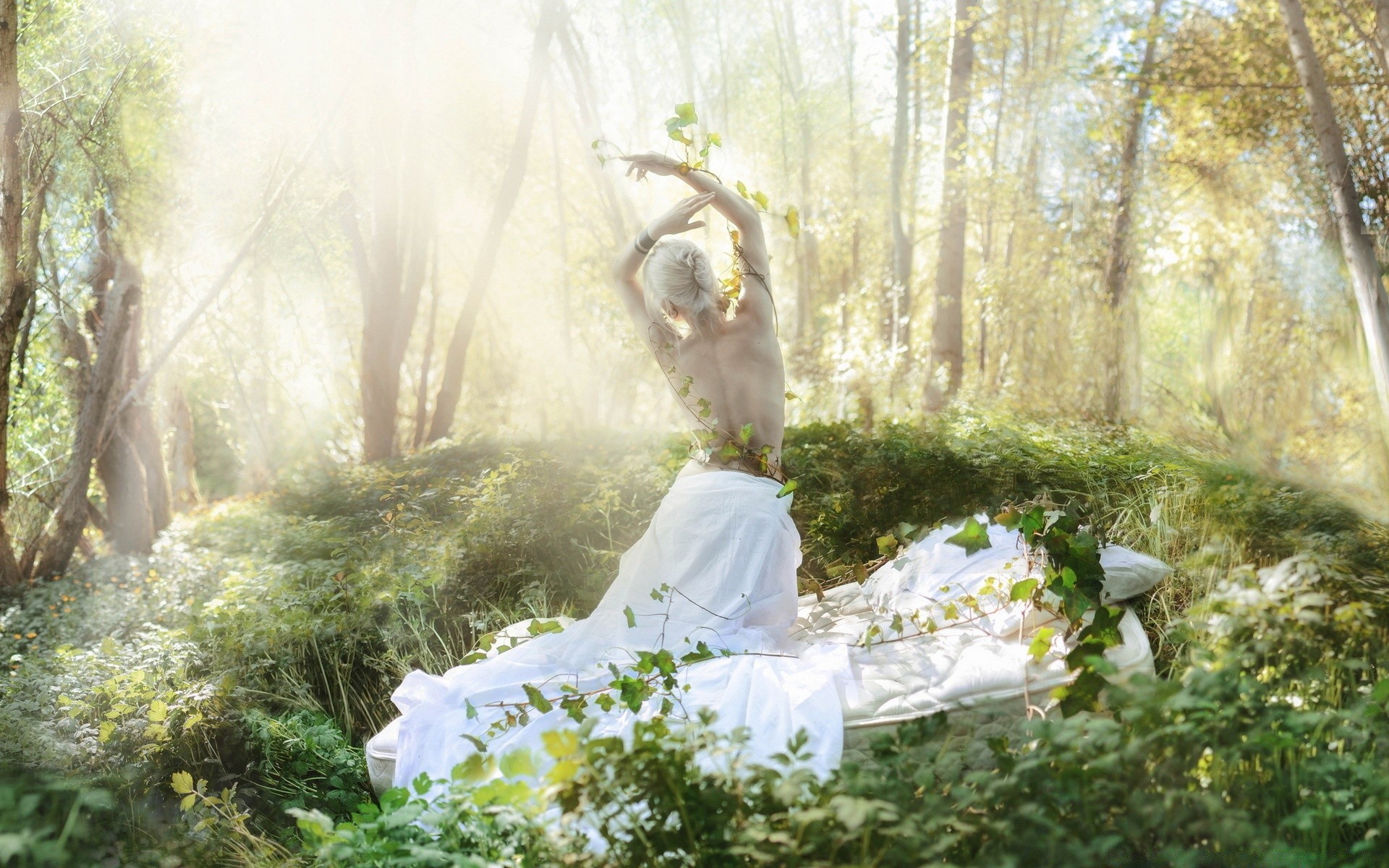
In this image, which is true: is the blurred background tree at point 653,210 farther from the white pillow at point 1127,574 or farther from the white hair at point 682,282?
the white pillow at point 1127,574

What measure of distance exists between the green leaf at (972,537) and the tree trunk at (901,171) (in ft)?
18.4

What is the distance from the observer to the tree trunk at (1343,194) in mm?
4336

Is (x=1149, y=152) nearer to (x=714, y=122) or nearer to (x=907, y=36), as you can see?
(x=907, y=36)

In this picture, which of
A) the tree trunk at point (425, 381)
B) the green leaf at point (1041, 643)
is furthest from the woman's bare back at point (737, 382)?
the tree trunk at point (425, 381)

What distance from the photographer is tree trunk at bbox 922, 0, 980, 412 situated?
688 cm

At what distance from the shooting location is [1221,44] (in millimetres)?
5895

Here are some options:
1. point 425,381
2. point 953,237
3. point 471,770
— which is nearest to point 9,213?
point 471,770

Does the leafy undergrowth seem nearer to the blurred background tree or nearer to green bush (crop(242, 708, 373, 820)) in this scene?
green bush (crop(242, 708, 373, 820))

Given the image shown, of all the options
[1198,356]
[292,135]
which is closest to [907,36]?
[1198,356]

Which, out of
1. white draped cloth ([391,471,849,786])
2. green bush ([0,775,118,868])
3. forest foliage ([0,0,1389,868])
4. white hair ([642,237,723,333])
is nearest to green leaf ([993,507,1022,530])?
forest foliage ([0,0,1389,868])

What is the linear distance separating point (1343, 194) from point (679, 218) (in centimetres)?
367

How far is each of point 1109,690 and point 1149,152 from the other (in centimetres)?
714

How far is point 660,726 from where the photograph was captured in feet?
5.19

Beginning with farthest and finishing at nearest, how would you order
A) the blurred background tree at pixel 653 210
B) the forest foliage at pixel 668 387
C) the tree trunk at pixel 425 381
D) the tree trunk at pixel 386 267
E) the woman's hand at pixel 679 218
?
the tree trunk at pixel 425 381, the tree trunk at pixel 386 267, the blurred background tree at pixel 653 210, the woman's hand at pixel 679 218, the forest foliage at pixel 668 387
